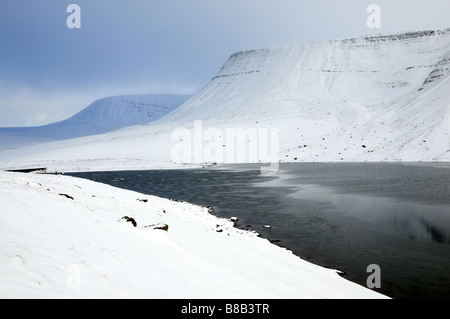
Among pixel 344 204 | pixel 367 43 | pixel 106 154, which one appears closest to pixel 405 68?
pixel 367 43

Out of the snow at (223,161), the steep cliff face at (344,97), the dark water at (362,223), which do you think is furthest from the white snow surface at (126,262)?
the steep cliff face at (344,97)

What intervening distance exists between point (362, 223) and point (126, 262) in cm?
1118

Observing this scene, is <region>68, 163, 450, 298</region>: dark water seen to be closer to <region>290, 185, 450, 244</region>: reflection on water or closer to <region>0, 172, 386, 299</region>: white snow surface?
<region>290, 185, 450, 244</region>: reflection on water

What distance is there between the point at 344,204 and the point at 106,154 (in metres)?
60.1

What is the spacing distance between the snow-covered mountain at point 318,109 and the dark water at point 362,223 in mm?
33638

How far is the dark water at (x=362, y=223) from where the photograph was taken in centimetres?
932

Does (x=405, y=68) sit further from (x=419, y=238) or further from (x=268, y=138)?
(x=419, y=238)

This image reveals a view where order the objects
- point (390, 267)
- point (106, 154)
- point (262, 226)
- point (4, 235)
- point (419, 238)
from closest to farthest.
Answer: point (4, 235) < point (390, 267) < point (419, 238) < point (262, 226) < point (106, 154)

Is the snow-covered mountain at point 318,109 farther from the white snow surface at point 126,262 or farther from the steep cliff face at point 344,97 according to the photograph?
the white snow surface at point 126,262

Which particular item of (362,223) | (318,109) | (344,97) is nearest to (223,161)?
(318,109)

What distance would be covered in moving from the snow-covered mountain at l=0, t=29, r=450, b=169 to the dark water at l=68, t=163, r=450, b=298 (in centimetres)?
3364

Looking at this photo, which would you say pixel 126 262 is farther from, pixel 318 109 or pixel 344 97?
pixel 344 97

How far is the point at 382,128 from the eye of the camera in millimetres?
65188

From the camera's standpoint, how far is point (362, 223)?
14.9 metres
